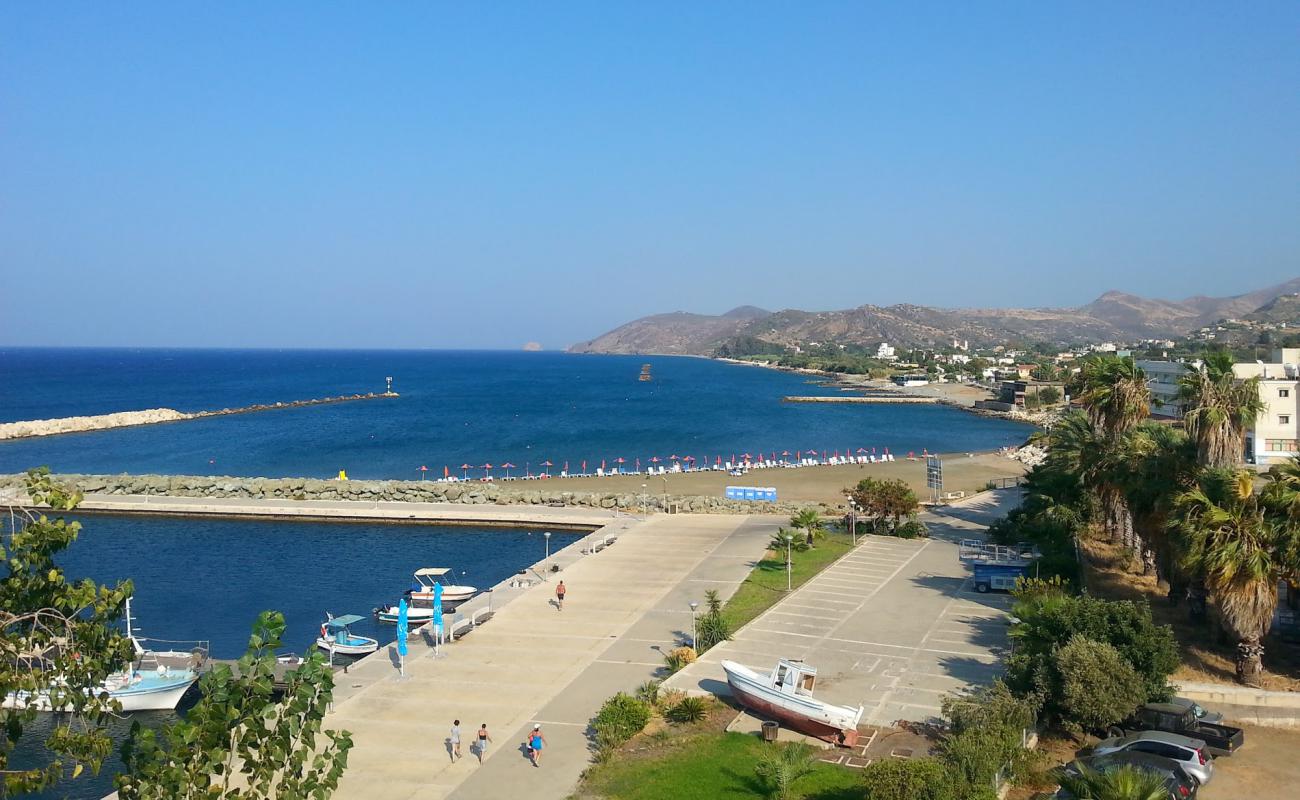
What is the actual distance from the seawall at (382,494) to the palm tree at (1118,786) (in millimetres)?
33270

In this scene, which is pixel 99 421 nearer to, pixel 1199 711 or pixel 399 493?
pixel 399 493

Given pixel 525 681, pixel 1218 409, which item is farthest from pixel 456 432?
pixel 1218 409

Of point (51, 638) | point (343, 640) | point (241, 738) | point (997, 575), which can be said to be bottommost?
point (343, 640)

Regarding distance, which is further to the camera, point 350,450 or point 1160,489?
point 350,450

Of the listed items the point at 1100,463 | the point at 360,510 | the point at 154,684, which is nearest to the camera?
the point at 154,684

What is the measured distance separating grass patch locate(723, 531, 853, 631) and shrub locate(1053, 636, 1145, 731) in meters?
9.82

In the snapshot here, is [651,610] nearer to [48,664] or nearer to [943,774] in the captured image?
[943,774]

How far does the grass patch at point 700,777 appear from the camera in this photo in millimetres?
15531

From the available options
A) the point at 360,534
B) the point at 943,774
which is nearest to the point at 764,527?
the point at 360,534

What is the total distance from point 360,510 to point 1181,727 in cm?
4042

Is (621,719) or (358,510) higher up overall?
(621,719)

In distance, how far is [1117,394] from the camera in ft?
104

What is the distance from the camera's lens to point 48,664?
24.1 feet

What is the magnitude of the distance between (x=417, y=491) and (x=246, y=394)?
397 ft
